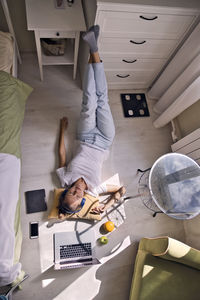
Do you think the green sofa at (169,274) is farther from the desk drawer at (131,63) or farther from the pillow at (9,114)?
the desk drawer at (131,63)

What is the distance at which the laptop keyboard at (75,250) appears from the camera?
1.78 m

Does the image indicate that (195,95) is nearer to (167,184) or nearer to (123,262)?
(167,184)

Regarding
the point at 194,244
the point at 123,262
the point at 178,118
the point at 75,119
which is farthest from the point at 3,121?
the point at 194,244

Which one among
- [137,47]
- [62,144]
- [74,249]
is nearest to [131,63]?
[137,47]

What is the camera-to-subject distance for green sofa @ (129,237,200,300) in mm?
1472

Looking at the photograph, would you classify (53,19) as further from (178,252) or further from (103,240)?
(178,252)

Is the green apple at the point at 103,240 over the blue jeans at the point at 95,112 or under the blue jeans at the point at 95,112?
under

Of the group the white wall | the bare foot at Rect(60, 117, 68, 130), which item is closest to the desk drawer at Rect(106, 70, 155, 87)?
the bare foot at Rect(60, 117, 68, 130)

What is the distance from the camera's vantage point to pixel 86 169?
1.86 metres

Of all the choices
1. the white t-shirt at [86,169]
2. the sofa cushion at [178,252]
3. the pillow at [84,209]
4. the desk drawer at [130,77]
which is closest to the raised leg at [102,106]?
the white t-shirt at [86,169]

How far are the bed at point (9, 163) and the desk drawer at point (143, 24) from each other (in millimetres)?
752

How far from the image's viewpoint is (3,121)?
5.20 ft

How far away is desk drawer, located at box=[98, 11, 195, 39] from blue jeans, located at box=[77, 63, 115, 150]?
252mm

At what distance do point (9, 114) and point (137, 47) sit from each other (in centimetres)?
104
